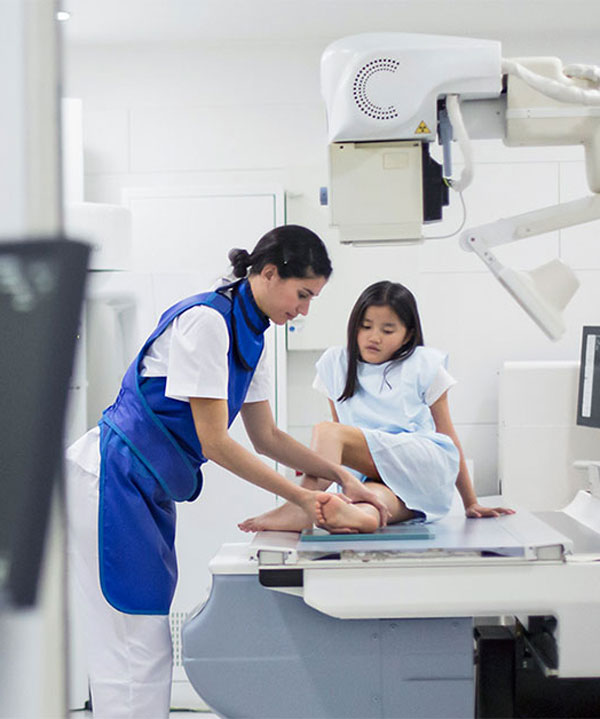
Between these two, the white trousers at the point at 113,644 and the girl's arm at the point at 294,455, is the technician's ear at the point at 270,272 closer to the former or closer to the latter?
the girl's arm at the point at 294,455

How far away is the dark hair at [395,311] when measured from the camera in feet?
7.07

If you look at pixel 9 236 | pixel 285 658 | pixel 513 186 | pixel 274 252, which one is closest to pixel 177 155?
pixel 513 186

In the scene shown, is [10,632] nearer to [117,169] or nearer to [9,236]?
[9,236]

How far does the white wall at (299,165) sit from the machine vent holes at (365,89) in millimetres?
1921

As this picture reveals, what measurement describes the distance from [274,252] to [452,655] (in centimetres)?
83

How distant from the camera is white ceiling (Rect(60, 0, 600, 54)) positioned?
3.06 metres

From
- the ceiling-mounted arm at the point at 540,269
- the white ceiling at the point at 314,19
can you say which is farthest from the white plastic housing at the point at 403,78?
the white ceiling at the point at 314,19

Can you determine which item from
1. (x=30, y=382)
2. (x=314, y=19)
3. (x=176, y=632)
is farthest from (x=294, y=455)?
(x=314, y=19)

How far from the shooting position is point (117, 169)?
3453 mm

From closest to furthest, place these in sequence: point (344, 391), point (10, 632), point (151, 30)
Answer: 1. point (10, 632)
2. point (344, 391)
3. point (151, 30)

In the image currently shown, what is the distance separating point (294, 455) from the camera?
5.93 feet

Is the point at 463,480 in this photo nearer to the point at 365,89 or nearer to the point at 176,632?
the point at 365,89

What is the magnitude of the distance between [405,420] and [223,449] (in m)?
0.67

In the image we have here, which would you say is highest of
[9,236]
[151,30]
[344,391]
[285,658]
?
[151,30]
